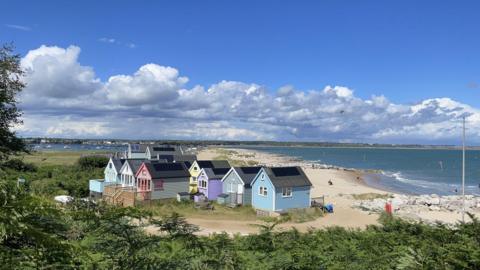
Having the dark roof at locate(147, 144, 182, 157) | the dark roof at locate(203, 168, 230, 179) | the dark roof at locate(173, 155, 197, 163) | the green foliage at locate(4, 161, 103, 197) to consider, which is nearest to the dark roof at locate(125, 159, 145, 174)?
the green foliage at locate(4, 161, 103, 197)

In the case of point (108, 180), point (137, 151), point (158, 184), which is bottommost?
point (108, 180)

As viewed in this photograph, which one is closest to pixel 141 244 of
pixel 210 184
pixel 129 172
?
pixel 210 184

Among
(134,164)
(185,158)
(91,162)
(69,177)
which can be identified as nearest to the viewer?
(134,164)

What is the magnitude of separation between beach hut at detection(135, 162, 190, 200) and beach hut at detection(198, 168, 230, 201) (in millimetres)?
1484

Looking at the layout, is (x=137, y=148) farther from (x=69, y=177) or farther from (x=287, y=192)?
(x=287, y=192)

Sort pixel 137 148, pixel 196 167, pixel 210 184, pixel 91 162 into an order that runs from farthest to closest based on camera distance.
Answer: pixel 137 148, pixel 91 162, pixel 196 167, pixel 210 184

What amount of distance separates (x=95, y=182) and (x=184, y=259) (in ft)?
128

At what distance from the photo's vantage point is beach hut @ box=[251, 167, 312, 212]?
114 feet

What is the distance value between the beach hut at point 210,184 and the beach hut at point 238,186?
888mm

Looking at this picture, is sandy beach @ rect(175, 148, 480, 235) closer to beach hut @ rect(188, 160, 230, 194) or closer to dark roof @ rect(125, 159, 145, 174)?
beach hut @ rect(188, 160, 230, 194)

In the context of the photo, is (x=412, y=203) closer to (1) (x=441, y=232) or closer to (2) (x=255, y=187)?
(2) (x=255, y=187)

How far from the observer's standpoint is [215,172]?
41250 millimetres

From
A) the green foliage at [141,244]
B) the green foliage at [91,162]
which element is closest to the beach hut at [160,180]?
the green foliage at [141,244]

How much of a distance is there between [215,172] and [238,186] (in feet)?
13.0
